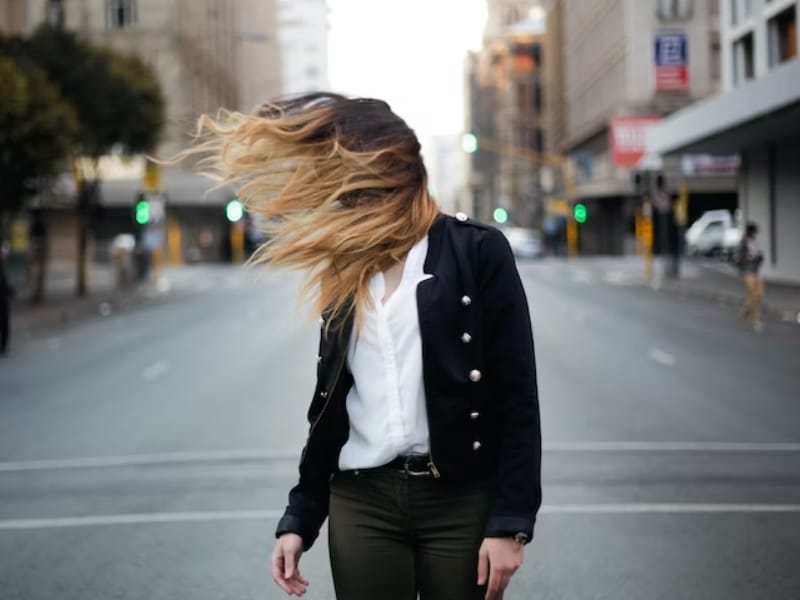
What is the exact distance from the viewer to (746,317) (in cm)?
2695

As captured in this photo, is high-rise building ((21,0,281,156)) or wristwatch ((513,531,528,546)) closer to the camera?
wristwatch ((513,531,528,546))

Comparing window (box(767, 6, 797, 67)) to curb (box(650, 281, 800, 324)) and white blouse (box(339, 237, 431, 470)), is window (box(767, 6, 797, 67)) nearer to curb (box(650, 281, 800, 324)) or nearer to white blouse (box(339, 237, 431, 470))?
curb (box(650, 281, 800, 324))

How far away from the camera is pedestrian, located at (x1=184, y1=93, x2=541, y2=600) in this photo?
324cm

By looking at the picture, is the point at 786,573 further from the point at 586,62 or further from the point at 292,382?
the point at 586,62

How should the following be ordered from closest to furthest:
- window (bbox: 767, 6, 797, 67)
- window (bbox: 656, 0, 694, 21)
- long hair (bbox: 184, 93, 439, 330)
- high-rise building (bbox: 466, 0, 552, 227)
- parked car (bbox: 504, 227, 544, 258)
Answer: long hair (bbox: 184, 93, 439, 330) < window (bbox: 767, 6, 797, 67) < parked car (bbox: 504, 227, 544, 258) < window (bbox: 656, 0, 694, 21) < high-rise building (bbox: 466, 0, 552, 227)

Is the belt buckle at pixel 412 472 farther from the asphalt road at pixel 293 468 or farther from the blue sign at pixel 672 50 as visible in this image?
the blue sign at pixel 672 50

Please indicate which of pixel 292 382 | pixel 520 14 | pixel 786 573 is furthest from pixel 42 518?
pixel 520 14

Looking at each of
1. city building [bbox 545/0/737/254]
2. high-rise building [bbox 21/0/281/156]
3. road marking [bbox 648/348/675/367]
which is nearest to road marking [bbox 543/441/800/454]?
road marking [bbox 648/348/675/367]

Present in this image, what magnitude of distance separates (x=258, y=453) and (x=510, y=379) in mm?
8397

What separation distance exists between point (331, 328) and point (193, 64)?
3077 inches

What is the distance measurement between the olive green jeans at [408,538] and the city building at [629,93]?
193 ft

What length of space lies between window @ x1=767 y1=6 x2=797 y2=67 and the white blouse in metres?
41.5

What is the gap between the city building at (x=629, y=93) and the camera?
70.9 meters

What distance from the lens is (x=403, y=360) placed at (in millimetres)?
3270
